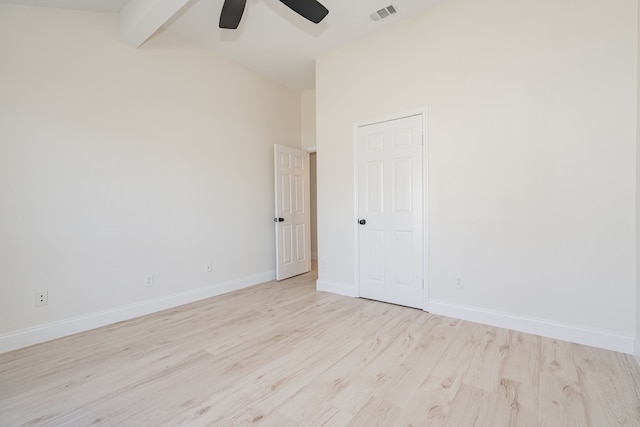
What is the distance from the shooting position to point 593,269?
214 cm

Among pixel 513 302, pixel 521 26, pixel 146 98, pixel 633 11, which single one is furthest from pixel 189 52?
pixel 513 302

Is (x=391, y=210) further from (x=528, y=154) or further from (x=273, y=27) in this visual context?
(x=273, y=27)

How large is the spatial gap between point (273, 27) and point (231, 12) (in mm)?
1015

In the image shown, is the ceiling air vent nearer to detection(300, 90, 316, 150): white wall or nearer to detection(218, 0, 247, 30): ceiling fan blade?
detection(218, 0, 247, 30): ceiling fan blade

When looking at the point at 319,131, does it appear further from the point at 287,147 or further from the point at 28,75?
the point at 28,75

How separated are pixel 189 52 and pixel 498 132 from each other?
3452 mm

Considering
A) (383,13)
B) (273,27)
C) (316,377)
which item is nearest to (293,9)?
(273,27)

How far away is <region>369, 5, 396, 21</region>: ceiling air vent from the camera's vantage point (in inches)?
109

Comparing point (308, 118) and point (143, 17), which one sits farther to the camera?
point (308, 118)

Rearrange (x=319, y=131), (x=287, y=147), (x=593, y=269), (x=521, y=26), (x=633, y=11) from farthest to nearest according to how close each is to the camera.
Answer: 1. (x=287, y=147)
2. (x=319, y=131)
3. (x=521, y=26)
4. (x=593, y=269)
5. (x=633, y=11)

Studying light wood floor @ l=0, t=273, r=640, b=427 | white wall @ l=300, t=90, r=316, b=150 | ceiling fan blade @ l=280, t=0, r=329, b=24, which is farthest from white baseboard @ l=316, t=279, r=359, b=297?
ceiling fan blade @ l=280, t=0, r=329, b=24

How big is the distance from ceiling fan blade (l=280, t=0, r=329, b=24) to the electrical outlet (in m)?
3.06

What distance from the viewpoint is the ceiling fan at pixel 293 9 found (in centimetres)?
202

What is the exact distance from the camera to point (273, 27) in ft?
9.93
